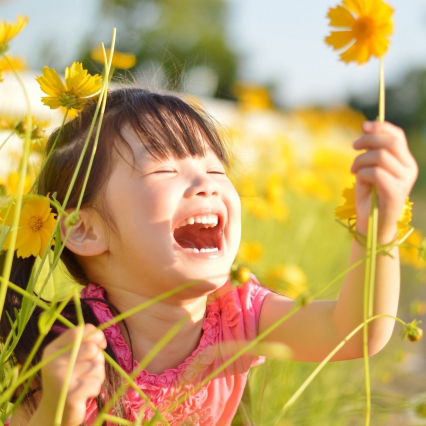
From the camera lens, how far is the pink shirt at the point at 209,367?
66cm

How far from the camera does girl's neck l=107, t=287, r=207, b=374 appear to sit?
2.15ft

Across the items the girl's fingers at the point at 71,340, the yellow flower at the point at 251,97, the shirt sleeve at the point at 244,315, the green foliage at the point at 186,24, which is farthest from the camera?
the green foliage at the point at 186,24

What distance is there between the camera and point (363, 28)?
1.52ft

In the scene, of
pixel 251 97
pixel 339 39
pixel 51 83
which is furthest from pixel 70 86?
pixel 251 97

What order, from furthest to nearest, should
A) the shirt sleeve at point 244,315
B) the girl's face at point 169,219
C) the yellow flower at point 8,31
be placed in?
the shirt sleeve at point 244,315
the girl's face at point 169,219
the yellow flower at point 8,31

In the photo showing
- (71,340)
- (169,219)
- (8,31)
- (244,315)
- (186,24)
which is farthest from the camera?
(186,24)

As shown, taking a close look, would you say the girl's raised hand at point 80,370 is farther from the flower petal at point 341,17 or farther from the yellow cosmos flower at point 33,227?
the flower petal at point 341,17

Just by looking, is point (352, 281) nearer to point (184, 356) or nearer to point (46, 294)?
point (184, 356)

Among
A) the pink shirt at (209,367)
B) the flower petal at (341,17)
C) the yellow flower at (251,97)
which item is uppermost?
the yellow flower at (251,97)

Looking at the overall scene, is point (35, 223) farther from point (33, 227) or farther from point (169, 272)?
point (169, 272)

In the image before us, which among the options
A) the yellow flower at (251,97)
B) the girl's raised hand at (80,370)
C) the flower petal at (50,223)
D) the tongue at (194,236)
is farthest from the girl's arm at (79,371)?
the yellow flower at (251,97)

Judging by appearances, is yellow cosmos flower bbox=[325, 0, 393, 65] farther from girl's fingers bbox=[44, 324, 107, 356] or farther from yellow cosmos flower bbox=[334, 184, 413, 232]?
girl's fingers bbox=[44, 324, 107, 356]

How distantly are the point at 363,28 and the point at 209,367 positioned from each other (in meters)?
0.41

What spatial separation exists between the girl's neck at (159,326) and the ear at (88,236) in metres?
0.05
